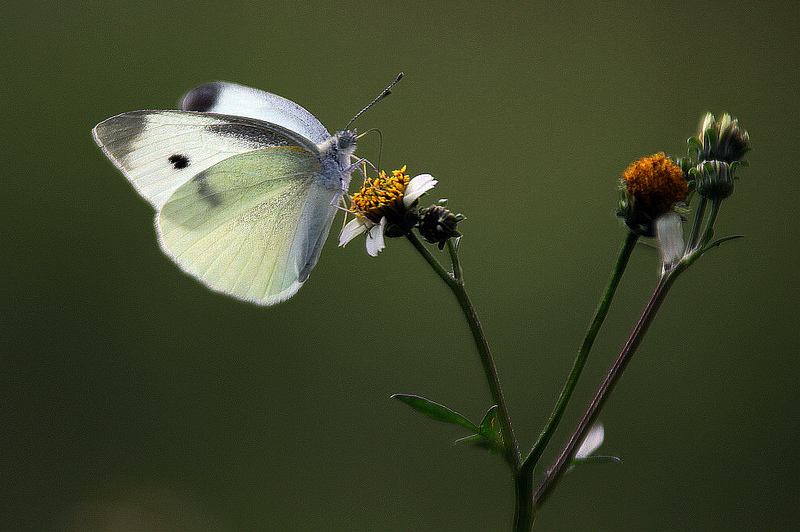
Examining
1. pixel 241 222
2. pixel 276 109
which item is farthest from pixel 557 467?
pixel 276 109

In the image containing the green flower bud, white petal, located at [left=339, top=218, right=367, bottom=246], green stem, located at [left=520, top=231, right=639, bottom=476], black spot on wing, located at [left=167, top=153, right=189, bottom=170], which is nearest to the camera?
green stem, located at [left=520, top=231, right=639, bottom=476]

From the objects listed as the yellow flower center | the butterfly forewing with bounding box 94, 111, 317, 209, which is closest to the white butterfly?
the butterfly forewing with bounding box 94, 111, 317, 209

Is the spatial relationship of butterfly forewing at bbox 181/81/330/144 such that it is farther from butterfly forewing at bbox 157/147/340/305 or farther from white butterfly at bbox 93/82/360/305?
butterfly forewing at bbox 157/147/340/305

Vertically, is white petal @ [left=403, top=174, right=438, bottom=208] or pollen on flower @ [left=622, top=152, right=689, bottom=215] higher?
white petal @ [left=403, top=174, right=438, bottom=208]

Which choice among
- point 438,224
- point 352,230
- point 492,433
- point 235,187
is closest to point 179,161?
point 235,187

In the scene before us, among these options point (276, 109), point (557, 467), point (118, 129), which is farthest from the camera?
point (276, 109)

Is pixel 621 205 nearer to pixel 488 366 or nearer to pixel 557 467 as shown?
pixel 488 366

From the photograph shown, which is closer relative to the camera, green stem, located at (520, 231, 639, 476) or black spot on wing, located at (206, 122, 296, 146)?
green stem, located at (520, 231, 639, 476)
